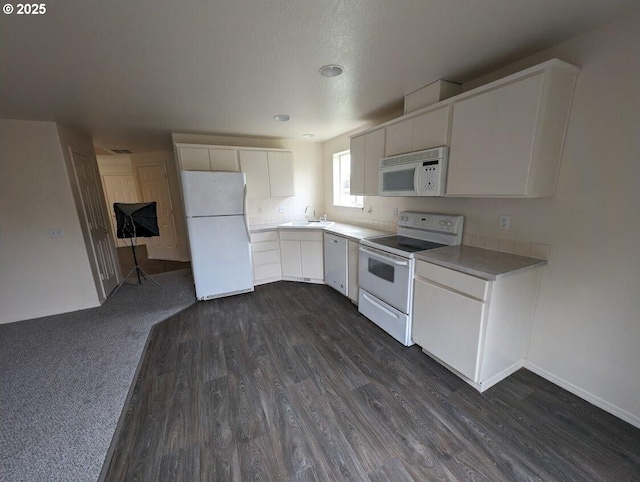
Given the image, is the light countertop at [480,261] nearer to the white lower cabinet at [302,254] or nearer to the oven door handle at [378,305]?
the oven door handle at [378,305]

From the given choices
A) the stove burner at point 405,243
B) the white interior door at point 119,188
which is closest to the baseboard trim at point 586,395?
the stove burner at point 405,243

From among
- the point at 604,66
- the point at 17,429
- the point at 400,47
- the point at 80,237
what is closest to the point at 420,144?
the point at 400,47

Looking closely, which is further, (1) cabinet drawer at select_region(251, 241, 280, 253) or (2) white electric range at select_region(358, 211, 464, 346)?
(1) cabinet drawer at select_region(251, 241, 280, 253)

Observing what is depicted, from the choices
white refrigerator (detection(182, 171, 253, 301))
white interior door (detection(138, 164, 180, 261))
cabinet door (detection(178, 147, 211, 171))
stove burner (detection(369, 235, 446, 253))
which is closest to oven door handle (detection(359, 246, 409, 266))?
stove burner (detection(369, 235, 446, 253))

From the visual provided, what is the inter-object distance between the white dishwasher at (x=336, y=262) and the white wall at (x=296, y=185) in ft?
3.91

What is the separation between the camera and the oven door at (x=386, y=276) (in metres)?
2.25

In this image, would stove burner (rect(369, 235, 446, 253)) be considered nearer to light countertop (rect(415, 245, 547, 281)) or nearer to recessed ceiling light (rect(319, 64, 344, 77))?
light countertop (rect(415, 245, 547, 281))

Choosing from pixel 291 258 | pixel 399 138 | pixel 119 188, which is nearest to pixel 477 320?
pixel 399 138

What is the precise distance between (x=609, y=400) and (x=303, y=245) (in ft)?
10.5

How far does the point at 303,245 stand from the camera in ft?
12.5

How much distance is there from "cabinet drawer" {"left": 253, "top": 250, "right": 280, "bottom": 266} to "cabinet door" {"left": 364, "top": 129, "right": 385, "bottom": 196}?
1751 mm

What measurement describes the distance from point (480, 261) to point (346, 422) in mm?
1476

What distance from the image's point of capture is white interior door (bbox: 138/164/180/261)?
17.4ft

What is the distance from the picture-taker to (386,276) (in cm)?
248
